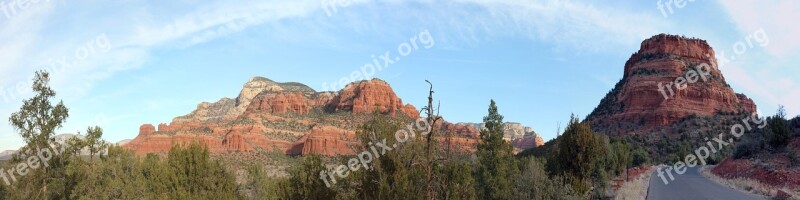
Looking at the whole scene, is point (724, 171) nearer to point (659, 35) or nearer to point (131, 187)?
point (131, 187)

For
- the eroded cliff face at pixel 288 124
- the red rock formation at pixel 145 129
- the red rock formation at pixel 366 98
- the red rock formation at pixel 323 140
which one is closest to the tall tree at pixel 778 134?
the eroded cliff face at pixel 288 124

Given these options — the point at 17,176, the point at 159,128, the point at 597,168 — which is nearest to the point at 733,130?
the point at 597,168

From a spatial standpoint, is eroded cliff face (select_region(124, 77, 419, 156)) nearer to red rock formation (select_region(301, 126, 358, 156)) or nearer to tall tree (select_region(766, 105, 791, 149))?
red rock formation (select_region(301, 126, 358, 156))

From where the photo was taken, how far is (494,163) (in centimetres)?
3162

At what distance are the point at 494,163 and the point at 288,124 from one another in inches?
4394

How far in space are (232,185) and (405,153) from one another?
10.8m

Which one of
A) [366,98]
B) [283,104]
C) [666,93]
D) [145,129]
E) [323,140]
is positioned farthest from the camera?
[145,129]

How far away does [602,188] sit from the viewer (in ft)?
96.5

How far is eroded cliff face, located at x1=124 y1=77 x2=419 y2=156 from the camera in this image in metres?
123

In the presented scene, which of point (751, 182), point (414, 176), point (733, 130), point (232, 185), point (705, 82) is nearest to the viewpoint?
point (414, 176)

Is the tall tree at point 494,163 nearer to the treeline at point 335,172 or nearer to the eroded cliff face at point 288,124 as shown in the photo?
the treeline at point 335,172

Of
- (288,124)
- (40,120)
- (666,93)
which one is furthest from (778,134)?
(288,124)

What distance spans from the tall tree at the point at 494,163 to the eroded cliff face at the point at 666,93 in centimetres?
6376
